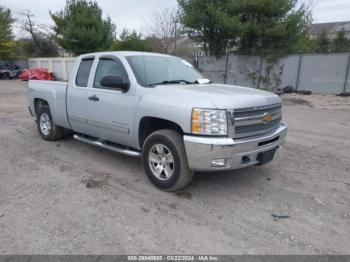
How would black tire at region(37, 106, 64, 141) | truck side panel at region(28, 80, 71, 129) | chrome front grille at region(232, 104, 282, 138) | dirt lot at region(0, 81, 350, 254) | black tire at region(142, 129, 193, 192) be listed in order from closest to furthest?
dirt lot at region(0, 81, 350, 254) < chrome front grille at region(232, 104, 282, 138) < black tire at region(142, 129, 193, 192) < truck side panel at region(28, 80, 71, 129) < black tire at region(37, 106, 64, 141)

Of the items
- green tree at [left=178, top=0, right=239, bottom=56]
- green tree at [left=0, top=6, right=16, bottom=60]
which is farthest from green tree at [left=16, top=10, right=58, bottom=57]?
green tree at [left=178, top=0, right=239, bottom=56]

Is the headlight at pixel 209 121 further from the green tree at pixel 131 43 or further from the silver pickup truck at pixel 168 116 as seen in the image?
the green tree at pixel 131 43

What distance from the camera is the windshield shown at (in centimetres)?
461

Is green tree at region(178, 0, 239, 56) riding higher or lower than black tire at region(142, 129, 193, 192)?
higher

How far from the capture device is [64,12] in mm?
28781

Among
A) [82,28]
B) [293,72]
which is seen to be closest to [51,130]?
Result: [293,72]

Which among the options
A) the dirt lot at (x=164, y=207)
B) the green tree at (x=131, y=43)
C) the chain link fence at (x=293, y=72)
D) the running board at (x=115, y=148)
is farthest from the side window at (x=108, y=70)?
the green tree at (x=131, y=43)

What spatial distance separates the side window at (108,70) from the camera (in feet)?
15.7

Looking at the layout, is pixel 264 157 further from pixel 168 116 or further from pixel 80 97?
pixel 80 97

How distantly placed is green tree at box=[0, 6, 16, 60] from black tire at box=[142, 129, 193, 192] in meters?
38.8

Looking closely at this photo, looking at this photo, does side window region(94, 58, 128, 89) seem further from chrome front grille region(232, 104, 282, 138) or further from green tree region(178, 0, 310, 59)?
green tree region(178, 0, 310, 59)

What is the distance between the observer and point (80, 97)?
5.40 metres

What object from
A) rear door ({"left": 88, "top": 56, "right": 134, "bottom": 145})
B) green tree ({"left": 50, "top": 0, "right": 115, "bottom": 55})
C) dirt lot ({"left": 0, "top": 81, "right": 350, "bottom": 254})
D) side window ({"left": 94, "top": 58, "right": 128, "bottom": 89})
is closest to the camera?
dirt lot ({"left": 0, "top": 81, "right": 350, "bottom": 254})

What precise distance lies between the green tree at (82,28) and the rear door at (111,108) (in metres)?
24.0
